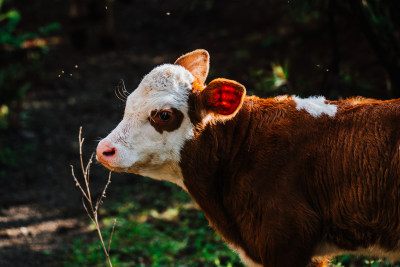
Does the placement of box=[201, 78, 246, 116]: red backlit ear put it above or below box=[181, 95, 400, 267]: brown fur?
above

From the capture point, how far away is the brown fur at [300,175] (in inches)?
112

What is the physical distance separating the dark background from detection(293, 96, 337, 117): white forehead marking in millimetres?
1440

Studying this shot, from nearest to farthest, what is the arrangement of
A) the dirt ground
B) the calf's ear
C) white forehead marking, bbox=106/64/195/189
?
1. white forehead marking, bbox=106/64/195/189
2. the calf's ear
3. the dirt ground

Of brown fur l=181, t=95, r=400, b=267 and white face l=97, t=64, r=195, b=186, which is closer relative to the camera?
brown fur l=181, t=95, r=400, b=267

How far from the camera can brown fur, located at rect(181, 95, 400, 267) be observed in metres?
2.84

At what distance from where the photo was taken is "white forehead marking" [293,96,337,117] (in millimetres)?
3084

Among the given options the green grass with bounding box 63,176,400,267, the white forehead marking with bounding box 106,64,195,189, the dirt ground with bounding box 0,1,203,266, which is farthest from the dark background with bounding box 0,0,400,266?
the white forehead marking with bounding box 106,64,195,189

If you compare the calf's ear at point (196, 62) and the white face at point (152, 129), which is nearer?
the white face at point (152, 129)

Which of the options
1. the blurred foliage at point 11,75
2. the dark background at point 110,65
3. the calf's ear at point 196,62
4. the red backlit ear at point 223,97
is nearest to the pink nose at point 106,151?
the red backlit ear at point 223,97

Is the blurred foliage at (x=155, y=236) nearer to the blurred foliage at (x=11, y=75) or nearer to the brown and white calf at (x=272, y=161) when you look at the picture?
the brown and white calf at (x=272, y=161)

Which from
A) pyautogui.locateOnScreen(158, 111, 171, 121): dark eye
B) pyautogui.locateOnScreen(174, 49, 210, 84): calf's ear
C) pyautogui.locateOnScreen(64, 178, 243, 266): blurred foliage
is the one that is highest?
pyautogui.locateOnScreen(174, 49, 210, 84): calf's ear

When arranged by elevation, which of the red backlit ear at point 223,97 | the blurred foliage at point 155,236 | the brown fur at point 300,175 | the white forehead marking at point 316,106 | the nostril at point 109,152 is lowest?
the blurred foliage at point 155,236

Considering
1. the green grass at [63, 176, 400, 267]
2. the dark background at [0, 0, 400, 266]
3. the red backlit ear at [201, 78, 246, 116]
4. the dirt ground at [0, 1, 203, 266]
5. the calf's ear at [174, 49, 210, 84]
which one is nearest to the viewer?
the red backlit ear at [201, 78, 246, 116]

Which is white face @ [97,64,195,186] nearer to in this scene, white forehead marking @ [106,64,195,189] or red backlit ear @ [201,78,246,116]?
white forehead marking @ [106,64,195,189]
